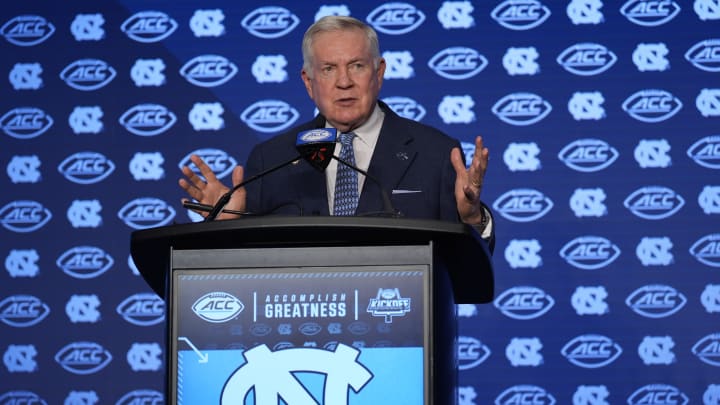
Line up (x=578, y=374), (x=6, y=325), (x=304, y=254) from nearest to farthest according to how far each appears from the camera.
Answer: (x=304, y=254)
(x=578, y=374)
(x=6, y=325)

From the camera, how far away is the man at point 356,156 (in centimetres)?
224

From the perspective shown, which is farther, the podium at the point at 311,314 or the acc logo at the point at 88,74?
the acc logo at the point at 88,74

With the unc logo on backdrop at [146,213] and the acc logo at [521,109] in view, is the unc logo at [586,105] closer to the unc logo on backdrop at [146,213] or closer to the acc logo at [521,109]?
the acc logo at [521,109]

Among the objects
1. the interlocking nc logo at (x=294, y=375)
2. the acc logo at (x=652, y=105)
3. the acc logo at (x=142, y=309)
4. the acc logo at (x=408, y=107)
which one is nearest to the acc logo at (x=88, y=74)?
the acc logo at (x=142, y=309)

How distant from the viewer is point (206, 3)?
4.47 m

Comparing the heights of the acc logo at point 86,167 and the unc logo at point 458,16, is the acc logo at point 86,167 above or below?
below

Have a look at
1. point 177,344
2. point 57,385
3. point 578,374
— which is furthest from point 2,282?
point 177,344

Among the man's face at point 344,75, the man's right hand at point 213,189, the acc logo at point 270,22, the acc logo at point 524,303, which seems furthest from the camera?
the acc logo at point 270,22

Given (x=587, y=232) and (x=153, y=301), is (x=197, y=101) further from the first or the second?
(x=587, y=232)

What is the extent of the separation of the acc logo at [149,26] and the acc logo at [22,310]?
4.13 feet

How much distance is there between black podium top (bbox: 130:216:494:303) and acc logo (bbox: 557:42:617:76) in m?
2.71

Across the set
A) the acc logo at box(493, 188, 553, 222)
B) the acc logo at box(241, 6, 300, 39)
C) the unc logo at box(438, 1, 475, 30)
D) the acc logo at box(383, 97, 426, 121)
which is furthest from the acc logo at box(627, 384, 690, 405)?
the acc logo at box(241, 6, 300, 39)

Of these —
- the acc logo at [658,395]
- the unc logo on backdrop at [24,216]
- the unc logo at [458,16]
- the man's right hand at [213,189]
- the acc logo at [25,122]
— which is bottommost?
the acc logo at [658,395]

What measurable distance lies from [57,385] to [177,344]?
3053 mm
